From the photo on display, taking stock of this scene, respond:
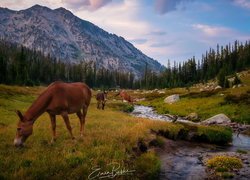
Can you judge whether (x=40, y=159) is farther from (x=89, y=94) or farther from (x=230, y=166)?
(x=230, y=166)

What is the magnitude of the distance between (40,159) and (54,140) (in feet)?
13.5

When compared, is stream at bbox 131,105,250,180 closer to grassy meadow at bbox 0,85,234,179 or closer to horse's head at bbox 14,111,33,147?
grassy meadow at bbox 0,85,234,179

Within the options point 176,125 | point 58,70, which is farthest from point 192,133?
point 58,70

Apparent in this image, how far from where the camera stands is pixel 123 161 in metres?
16.1

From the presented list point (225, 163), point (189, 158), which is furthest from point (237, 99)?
point (225, 163)

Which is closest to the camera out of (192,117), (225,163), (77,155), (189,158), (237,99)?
(77,155)

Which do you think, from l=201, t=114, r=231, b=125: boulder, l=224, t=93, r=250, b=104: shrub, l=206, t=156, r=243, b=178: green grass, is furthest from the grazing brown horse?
l=224, t=93, r=250, b=104: shrub
